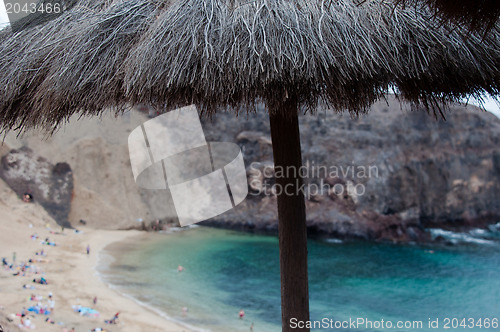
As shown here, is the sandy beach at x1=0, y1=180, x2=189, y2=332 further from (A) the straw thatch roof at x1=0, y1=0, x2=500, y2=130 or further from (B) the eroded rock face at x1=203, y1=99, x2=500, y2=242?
(B) the eroded rock face at x1=203, y1=99, x2=500, y2=242

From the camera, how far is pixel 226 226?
586 inches

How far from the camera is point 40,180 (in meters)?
13.4

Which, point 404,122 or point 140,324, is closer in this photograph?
point 140,324

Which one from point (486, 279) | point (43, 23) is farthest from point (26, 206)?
point (486, 279)

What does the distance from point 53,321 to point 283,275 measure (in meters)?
5.35

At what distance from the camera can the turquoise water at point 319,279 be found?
804cm

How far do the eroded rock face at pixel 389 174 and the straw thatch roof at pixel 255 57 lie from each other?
39.7ft

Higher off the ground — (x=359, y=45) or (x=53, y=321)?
(x=359, y=45)

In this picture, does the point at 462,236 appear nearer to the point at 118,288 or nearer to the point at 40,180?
the point at 118,288

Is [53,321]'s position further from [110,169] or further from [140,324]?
[110,169]

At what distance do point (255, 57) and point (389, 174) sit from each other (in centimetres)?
1353
